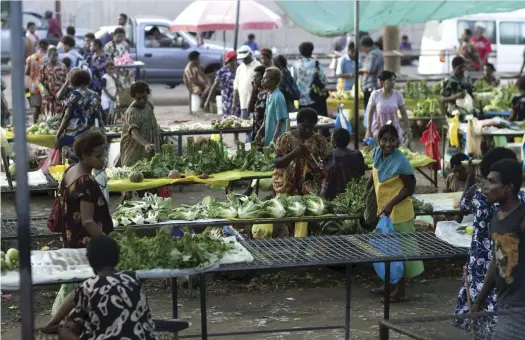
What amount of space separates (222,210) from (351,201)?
1.13 meters

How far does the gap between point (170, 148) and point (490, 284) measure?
5500 mm

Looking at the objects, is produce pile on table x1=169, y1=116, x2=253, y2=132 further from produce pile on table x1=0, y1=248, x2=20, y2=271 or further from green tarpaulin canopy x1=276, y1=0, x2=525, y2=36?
produce pile on table x1=0, y1=248, x2=20, y2=271

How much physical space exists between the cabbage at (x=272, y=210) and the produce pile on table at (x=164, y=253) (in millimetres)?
2014

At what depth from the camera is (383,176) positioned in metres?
7.89

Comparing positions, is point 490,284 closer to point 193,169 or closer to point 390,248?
point 390,248

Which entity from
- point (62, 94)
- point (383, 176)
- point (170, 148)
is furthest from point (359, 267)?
point (62, 94)

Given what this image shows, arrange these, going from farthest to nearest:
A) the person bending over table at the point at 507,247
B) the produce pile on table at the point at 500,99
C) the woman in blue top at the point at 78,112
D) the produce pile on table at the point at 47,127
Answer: the produce pile on table at the point at 500,99 → the produce pile on table at the point at 47,127 → the woman in blue top at the point at 78,112 → the person bending over table at the point at 507,247

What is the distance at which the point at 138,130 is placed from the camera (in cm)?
1059

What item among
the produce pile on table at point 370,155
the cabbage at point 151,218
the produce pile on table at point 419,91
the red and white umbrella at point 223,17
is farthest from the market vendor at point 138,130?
the red and white umbrella at point 223,17

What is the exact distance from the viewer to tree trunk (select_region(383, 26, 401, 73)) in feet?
66.8

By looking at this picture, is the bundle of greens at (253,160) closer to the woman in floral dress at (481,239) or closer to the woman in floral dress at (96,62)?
the woman in floral dress at (481,239)


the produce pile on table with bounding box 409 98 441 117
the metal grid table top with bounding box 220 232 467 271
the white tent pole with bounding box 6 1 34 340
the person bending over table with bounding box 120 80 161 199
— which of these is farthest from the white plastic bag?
the white tent pole with bounding box 6 1 34 340

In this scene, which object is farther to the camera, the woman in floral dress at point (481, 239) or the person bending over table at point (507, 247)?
the woman in floral dress at point (481, 239)

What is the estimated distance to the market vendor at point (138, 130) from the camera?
10469 millimetres
